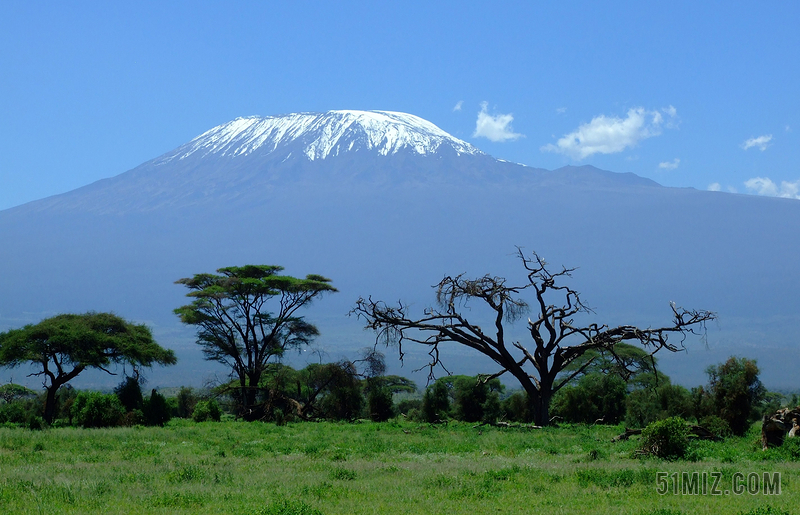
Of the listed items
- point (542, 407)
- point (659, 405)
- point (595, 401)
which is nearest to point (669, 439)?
point (659, 405)

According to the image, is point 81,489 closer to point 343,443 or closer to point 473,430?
point 343,443

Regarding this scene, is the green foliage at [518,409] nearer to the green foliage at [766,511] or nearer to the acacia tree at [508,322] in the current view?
the acacia tree at [508,322]

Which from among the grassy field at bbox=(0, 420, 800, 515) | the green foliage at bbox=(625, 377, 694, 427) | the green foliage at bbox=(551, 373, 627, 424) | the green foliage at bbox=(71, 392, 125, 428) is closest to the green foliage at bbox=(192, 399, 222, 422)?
the green foliage at bbox=(71, 392, 125, 428)

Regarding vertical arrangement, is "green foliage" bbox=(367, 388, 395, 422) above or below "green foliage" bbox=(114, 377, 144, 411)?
below

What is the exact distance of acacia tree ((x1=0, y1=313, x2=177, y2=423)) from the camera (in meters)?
33.2

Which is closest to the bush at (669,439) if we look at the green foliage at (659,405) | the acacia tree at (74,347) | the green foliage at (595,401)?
the green foliage at (659,405)

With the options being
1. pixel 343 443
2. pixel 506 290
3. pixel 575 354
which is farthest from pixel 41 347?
pixel 575 354

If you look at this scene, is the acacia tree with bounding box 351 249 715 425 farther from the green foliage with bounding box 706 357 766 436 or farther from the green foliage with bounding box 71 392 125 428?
the green foliage with bounding box 71 392 125 428

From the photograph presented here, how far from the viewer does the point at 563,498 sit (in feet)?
43.5

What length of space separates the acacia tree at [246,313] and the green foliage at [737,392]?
2224cm

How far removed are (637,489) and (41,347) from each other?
27451 mm

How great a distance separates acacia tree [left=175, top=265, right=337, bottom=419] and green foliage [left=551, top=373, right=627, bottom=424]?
13744 mm

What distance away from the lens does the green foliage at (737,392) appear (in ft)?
79.2

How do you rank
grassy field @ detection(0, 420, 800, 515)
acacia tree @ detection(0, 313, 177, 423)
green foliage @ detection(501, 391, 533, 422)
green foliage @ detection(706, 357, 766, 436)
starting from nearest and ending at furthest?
grassy field @ detection(0, 420, 800, 515)
green foliage @ detection(706, 357, 766, 436)
acacia tree @ detection(0, 313, 177, 423)
green foliage @ detection(501, 391, 533, 422)
